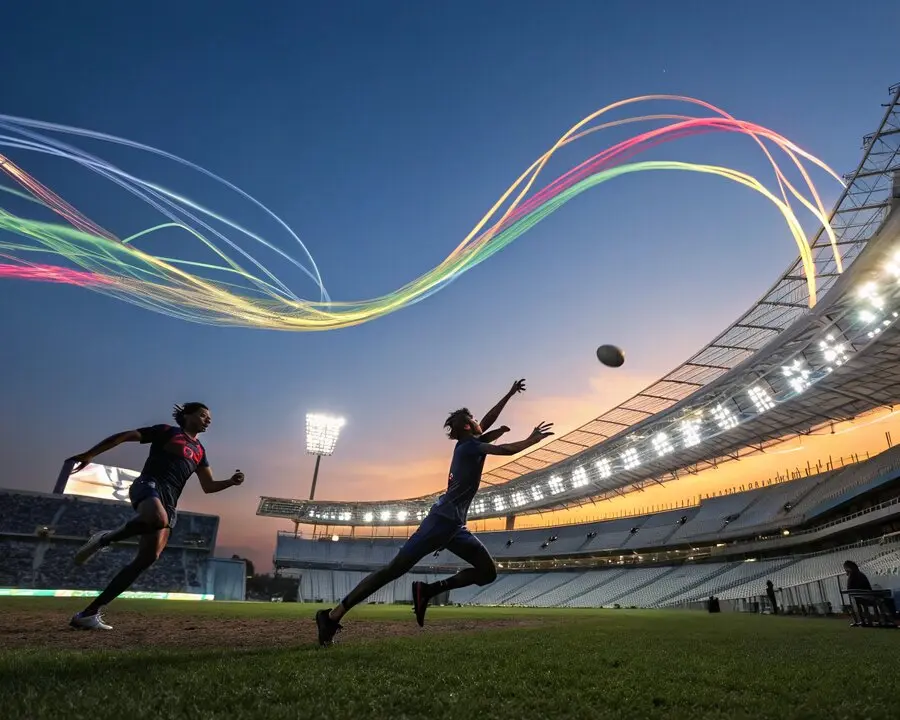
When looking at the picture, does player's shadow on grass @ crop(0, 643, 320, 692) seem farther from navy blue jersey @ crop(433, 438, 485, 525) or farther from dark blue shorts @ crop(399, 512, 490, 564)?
navy blue jersey @ crop(433, 438, 485, 525)

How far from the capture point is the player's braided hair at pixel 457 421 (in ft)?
19.1

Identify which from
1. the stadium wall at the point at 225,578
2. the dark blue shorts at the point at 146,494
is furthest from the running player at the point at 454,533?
the stadium wall at the point at 225,578

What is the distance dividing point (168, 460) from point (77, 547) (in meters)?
51.4

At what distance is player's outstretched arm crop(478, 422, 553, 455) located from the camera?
15.7 ft

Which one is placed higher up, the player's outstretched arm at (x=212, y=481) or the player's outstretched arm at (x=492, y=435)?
the player's outstretched arm at (x=492, y=435)

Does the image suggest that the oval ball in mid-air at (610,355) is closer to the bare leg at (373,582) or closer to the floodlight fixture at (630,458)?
the bare leg at (373,582)

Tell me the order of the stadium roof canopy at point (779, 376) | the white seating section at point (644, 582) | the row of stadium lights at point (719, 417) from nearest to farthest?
the stadium roof canopy at point (779, 376) → the row of stadium lights at point (719, 417) → the white seating section at point (644, 582)

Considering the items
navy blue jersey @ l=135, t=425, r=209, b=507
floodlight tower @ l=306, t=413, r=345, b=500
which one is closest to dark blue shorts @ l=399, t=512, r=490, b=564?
navy blue jersey @ l=135, t=425, r=209, b=507

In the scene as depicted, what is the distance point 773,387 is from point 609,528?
111ft

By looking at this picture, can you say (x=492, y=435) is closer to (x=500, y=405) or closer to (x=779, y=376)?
(x=500, y=405)

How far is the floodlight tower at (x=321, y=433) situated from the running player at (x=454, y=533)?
66216mm

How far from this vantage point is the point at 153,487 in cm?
569

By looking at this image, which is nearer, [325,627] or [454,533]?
[325,627]

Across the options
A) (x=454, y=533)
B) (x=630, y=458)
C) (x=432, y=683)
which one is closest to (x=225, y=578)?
(x=630, y=458)
